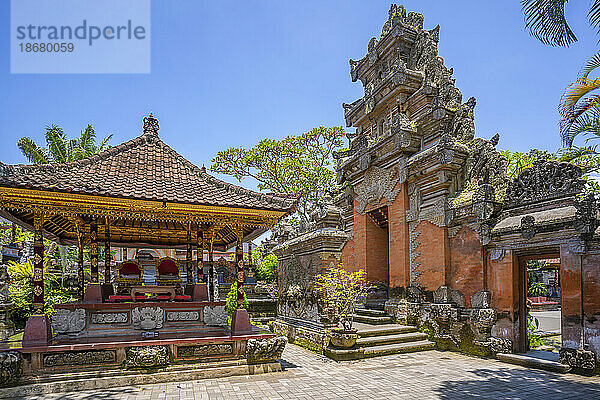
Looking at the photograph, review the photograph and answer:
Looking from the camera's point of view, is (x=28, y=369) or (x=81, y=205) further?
(x=81, y=205)

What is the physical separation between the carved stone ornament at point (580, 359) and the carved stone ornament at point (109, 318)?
9.16m

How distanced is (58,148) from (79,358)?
1393 cm

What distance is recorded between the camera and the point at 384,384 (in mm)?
7617

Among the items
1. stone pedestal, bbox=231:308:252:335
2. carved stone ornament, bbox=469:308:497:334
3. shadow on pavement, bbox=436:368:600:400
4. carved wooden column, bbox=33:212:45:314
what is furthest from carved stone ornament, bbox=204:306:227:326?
carved stone ornament, bbox=469:308:497:334

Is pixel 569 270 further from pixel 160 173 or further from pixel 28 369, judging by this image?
pixel 28 369

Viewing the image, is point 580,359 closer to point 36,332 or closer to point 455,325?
point 455,325

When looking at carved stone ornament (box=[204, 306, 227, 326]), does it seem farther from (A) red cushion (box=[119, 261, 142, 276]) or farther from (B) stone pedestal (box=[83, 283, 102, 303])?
(A) red cushion (box=[119, 261, 142, 276])

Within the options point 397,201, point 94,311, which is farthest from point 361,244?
point 94,311

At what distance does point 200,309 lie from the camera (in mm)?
8789

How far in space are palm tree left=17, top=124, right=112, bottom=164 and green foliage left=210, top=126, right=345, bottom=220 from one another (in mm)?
8621

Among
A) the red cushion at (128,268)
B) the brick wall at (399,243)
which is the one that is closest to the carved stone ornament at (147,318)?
→ the red cushion at (128,268)

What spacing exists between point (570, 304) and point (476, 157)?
4.57 m

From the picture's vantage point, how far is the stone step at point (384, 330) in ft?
35.6

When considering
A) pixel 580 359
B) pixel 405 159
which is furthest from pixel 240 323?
pixel 405 159
